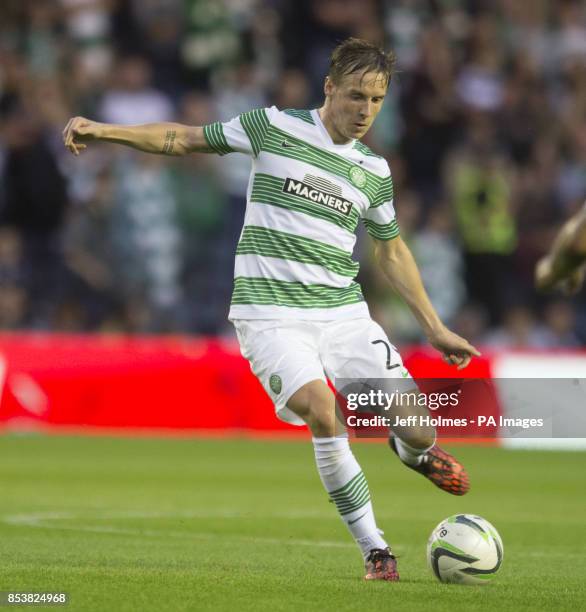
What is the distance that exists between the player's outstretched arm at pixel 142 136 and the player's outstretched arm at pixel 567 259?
237 cm

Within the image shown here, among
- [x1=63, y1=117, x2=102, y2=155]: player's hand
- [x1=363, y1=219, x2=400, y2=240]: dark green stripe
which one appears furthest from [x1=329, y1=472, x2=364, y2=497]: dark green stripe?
[x1=63, y1=117, x2=102, y2=155]: player's hand

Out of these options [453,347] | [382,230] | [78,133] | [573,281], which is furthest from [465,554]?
[78,133]

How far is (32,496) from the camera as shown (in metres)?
11.8

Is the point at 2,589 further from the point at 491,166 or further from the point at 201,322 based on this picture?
the point at 491,166

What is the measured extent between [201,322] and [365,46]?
11.2 m

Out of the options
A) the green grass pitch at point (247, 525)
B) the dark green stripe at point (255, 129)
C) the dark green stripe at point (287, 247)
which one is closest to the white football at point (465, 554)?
the green grass pitch at point (247, 525)

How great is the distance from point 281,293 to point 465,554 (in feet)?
5.27

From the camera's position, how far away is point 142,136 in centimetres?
724

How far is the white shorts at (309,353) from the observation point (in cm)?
721

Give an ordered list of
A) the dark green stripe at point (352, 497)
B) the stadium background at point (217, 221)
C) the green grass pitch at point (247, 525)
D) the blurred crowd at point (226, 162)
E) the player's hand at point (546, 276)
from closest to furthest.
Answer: the player's hand at point (546, 276), the green grass pitch at point (247, 525), the dark green stripe at point (352, 497), the stadium background at point (217, 221), the blurred crowd at point (226, 162)

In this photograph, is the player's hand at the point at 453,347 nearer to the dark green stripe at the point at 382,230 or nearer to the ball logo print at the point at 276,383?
the dark green stripe at the point at 382,230

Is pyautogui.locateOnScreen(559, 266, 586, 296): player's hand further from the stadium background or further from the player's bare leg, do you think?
the stadium background

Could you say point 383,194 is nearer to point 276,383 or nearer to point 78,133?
point 276,383

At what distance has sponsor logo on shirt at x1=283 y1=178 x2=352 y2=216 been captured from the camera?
24.5 feet
